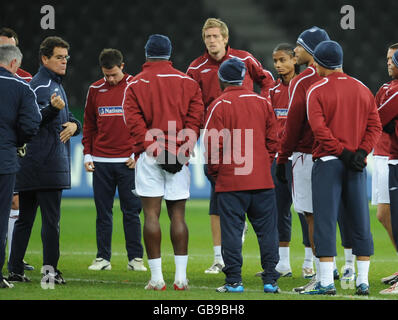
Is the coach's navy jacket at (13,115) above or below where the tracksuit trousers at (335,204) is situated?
above

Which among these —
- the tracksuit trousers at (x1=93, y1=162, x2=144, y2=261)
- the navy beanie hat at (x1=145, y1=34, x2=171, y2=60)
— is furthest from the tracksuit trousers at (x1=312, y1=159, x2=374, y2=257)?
the tracksuit trousers at (x1=93, y1=162, x2=144, y2=261)

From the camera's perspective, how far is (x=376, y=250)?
33.2ft

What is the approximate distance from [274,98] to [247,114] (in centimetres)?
206

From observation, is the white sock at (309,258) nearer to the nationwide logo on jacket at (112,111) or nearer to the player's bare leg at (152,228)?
the player's bare leg at (152,228)

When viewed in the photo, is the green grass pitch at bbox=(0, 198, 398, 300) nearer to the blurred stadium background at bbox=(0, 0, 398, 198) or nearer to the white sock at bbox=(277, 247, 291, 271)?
the white sock at bbox=(277, 247, 291, 271)

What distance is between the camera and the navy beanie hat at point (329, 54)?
20.9 ft

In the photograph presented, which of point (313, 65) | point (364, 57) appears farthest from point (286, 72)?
point (364, 57)

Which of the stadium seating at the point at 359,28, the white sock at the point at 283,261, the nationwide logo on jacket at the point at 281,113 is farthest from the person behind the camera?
the stadium seating at the point at 359,28

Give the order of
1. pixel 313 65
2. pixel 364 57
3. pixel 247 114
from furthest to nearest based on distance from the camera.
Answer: pixel 364 57
pixel 313 65
pixel 247 114

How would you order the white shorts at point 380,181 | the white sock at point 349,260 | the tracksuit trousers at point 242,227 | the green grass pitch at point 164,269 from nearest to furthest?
the green grass pitch at point 164,269
the tracksuit trousers at point 242,227
the white sock at point 349,260
the white shorts at point 380,181

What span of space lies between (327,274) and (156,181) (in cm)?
166

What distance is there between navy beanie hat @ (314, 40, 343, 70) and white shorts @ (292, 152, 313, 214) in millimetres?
941

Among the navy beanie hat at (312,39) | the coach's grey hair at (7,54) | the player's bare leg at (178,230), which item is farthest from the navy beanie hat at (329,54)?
the coach's grey hair at (7,54)
